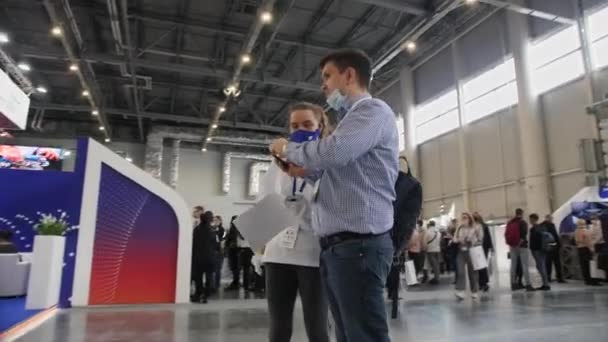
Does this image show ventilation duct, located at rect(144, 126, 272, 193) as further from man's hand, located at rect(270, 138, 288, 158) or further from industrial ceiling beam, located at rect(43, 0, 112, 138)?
man's hand, located at rect(270, 138, 288, 158)

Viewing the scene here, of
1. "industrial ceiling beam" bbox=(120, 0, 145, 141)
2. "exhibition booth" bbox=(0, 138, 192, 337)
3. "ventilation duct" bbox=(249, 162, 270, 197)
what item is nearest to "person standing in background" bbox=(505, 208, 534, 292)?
"exhibition booth" bbox=(0, 138, 192, 337)

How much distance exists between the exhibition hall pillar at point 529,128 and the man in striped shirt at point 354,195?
33.2 feet

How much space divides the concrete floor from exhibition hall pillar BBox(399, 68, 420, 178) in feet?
29.1

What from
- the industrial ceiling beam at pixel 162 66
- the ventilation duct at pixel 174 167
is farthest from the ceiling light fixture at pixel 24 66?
the ventilation duct at pixel 174 167

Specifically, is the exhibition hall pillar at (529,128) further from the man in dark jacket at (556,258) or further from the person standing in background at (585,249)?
the person standing in background at (585,249)

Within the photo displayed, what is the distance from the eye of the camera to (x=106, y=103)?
1542 centimetres

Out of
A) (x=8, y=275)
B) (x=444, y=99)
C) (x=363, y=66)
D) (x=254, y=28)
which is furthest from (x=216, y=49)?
(x=363, y=66)

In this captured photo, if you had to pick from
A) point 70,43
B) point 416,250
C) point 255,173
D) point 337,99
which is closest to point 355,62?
point 337,99

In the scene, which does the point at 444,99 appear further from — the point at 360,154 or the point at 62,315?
the point at 360,154

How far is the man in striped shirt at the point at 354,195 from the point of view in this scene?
1063mm

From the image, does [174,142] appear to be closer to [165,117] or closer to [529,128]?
[165,117]

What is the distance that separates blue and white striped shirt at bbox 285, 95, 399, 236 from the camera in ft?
3.54

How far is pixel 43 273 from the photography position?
14.2 ft

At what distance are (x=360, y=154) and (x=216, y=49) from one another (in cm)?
1150
